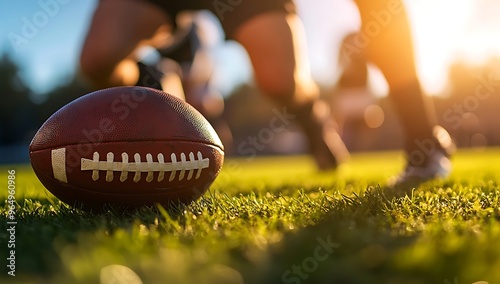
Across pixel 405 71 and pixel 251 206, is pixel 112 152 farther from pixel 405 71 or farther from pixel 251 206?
pixel 405 71

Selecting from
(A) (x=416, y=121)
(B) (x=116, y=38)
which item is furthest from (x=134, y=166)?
(A) (x=416, y=121)

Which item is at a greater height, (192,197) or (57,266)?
(192,197)

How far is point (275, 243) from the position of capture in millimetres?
1292

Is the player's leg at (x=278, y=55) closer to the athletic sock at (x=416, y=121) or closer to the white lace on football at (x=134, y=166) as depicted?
the athletic sock at (x=416, y=121)

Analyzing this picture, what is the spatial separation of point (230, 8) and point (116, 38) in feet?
2.75

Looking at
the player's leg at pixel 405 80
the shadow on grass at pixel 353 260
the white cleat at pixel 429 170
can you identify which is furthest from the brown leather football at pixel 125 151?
the player's leg at pixel 405 80

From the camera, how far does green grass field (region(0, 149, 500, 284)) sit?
1.06 meters

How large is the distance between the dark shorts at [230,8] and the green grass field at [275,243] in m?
2.03

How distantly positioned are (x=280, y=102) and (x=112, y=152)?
2373 mm

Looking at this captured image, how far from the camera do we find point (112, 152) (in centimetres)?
207

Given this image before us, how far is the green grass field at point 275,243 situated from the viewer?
1.06 m

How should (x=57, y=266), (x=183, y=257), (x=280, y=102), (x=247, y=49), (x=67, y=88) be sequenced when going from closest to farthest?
1. (x=183, y=257)
2. (x=57, y=266)
3. (x=247, y=49)
4. (x=280, y=102)
5. (x=67, y=88)

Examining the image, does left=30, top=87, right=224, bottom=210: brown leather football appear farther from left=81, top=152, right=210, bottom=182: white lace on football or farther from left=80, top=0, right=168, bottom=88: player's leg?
left=80, top=0, right=168, bottom=88: player's leg

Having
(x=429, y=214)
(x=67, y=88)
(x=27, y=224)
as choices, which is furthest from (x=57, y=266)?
(x=67, y=88)
